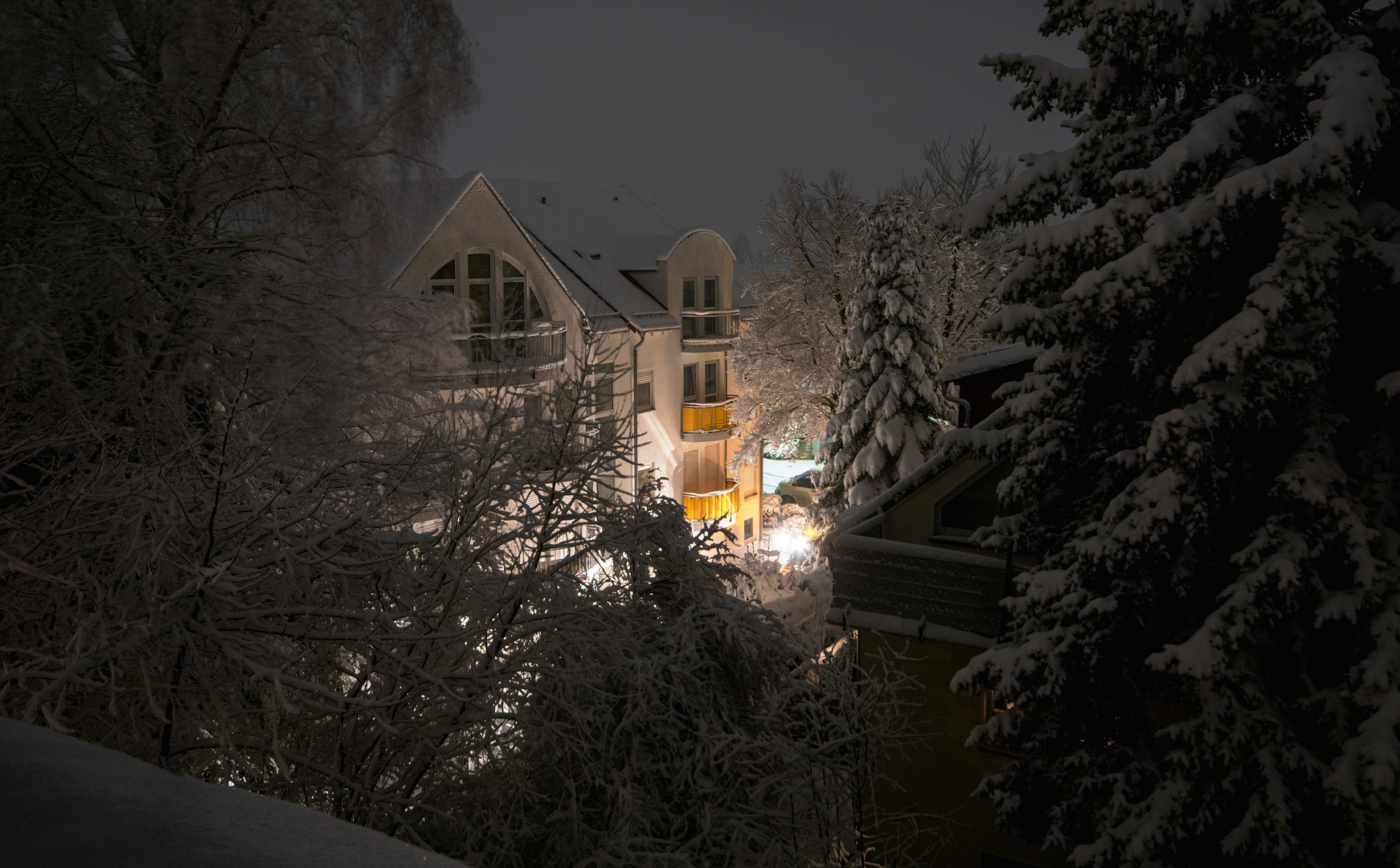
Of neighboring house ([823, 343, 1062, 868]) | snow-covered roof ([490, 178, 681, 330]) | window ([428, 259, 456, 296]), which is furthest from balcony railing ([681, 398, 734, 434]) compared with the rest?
neighboring house ([823, 343, 1062, 868])

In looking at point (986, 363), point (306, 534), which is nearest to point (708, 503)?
point (986, 363)

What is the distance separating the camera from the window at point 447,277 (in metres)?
16.5

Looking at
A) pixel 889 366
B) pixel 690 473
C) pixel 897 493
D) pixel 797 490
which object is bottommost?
pixel 897 493

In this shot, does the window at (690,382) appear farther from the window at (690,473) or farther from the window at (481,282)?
the window at (481,282)

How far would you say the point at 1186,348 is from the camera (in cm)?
600

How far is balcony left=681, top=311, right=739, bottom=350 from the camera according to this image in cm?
2580

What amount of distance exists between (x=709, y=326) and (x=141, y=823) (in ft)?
83.5

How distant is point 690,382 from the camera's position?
2666 cm

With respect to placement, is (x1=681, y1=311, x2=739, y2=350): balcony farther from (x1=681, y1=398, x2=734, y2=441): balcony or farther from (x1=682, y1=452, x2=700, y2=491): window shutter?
(x1=682, y1=452, x2=700, y2=491): window shutter

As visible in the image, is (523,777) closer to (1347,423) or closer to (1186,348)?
(1186,348)

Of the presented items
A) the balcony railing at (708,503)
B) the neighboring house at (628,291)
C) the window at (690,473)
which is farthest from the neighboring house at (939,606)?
the window at (690,473)

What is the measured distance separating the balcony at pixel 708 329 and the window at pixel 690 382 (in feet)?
2.60

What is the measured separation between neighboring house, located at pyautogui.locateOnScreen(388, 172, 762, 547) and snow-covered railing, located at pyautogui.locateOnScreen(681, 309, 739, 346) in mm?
41

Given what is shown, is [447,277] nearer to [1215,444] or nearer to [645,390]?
[645,390]
